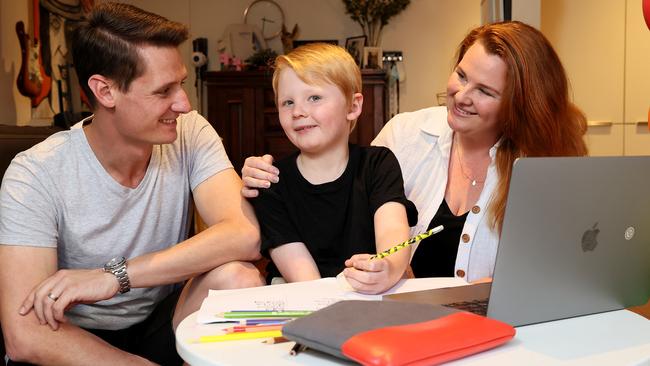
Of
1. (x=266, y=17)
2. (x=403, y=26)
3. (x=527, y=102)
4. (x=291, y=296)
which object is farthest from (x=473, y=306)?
(x=266, y=17)

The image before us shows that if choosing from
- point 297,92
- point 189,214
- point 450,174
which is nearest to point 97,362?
point 189,214

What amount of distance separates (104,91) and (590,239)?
1.28 meters

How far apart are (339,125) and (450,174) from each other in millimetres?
499

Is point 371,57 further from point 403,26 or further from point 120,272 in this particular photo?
point 120,272

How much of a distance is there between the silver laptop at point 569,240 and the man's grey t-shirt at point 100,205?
0.88 m

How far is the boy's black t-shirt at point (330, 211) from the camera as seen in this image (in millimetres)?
1762

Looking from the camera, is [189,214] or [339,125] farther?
[189,214]

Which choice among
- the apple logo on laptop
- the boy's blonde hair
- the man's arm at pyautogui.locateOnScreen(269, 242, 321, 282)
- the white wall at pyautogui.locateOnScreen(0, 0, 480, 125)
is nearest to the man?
the man's arm at pyautogui.locateOnScreen(269, 242, 321, 282)

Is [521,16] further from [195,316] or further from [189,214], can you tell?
[195,316]

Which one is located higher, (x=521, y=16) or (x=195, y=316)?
(x=521, y=16)

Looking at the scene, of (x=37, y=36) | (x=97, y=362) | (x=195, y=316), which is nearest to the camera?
(x=195, y=316)

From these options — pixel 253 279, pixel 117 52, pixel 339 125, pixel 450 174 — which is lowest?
pixel 253 279

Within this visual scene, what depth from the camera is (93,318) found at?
73.2 inches

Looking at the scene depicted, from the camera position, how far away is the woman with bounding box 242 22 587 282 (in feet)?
6.16
